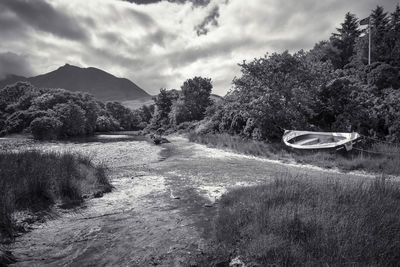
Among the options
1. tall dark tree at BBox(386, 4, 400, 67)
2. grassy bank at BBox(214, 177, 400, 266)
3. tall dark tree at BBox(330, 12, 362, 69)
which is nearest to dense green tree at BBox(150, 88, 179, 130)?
tall dark tree at BBox(330, 12, 362, 69)

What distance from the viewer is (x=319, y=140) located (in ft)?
46.2

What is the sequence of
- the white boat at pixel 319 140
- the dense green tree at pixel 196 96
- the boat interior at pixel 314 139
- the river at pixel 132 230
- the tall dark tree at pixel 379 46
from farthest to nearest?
the dense green tree at pixel 196 96
the tall dark tree at pixel 379 46
the boat interior at pixel 314 139
the white boat at pixel 319 140
the river at pixel 132 230

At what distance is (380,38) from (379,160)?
34.7m

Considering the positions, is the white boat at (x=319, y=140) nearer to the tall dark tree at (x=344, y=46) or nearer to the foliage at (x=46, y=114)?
the tall dark tree at (x=344, y=46)

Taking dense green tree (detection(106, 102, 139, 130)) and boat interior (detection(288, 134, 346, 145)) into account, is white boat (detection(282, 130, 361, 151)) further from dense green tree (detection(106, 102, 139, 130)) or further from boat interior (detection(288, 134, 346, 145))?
dense green tree (detection(106, 102, 139, 130))

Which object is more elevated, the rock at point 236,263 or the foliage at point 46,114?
the foliage at point 46,114

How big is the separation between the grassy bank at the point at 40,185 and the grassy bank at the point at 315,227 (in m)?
4.28

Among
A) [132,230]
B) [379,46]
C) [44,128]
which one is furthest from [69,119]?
[379,46]

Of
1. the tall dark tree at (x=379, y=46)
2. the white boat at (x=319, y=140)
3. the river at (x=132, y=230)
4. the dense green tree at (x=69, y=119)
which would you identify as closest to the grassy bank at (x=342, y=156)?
the white boat at (x=319, y=140)

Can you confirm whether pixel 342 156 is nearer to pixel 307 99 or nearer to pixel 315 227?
pixel 307 99

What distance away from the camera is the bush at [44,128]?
96.2 feet

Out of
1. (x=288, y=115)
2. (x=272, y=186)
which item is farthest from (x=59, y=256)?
(x=288, y=115)

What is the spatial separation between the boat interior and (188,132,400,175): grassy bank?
3.93 ft

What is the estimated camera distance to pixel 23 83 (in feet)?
196
